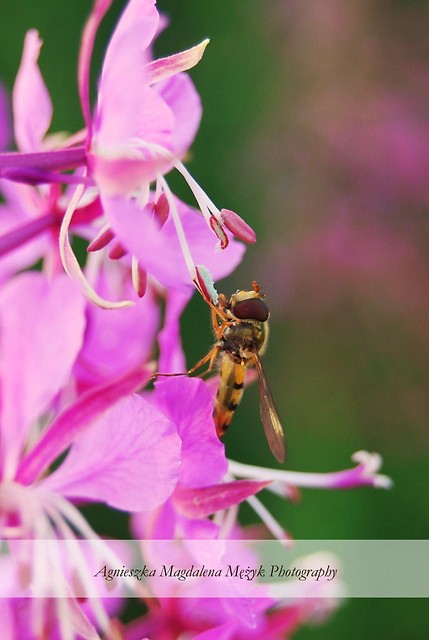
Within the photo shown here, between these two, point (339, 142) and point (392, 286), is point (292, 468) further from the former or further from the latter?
point (339, 142)

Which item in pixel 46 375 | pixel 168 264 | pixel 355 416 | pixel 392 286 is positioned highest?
pixel 168 264

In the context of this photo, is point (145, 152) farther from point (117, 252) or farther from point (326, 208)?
point (326, 208)

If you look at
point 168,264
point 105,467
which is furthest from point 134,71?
point 105,467

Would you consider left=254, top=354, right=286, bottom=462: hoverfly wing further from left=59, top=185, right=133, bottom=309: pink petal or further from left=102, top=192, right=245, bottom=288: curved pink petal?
left=59, top=185, right=133, bottom=309: pink petal

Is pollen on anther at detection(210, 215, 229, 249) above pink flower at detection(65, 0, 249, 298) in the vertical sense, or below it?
below

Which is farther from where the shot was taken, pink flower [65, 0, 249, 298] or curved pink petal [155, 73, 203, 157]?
curved pink petal [155, 73, 203, 157]

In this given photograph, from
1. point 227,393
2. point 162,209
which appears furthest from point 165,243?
point 227,393

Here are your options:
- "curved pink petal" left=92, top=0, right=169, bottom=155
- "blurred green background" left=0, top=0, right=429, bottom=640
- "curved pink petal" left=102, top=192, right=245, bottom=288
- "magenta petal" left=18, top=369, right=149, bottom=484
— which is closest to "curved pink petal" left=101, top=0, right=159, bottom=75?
"curved pink petal" left=92, top=0, right=169, bottom=155
